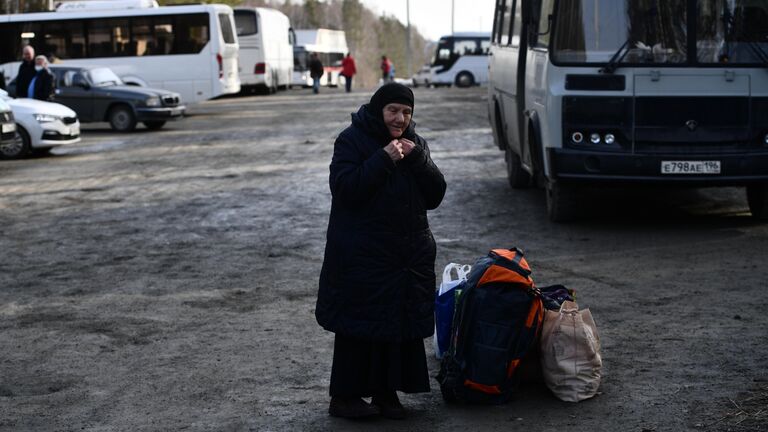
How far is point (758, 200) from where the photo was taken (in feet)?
42.0

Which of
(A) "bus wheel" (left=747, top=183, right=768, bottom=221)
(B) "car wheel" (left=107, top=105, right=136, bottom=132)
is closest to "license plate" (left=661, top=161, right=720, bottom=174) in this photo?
(A) "bus wheel" (left=747, top=183, right=768, bottom=221)

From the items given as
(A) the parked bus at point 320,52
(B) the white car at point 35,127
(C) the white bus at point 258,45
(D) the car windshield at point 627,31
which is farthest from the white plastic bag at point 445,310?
(A) the parked bus at point 320,52

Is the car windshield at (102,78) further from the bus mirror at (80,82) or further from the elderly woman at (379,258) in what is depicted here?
the elderly woman at (379,258)

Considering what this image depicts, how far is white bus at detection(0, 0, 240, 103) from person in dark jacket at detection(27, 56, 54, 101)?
40.0ft

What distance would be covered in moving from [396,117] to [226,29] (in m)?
33.1

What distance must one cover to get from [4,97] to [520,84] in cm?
1071

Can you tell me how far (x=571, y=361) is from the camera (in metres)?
6.32

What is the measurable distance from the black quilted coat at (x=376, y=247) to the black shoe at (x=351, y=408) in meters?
0.36

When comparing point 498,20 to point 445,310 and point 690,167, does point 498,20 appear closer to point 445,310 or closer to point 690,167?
point 690,167

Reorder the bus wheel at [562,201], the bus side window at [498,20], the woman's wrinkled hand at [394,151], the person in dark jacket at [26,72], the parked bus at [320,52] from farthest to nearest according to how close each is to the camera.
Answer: the parked bus at [320,52] < the person in dark jacket at [26,72] < the bus side window at [498,20] < the bus wheel at [562,201] < the woman's wrinkled hand at [394,151]

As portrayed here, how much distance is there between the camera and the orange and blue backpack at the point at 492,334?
6.18 meters

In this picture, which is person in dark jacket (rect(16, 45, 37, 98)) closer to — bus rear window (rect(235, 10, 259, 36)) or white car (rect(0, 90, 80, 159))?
white car (rect(0, 90, 80, 159))

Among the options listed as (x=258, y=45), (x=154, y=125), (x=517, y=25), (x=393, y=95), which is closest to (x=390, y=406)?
(x=393, y=95)

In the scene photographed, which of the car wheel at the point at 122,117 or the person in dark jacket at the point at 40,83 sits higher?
the person in dark jacket at the point at 40,83
